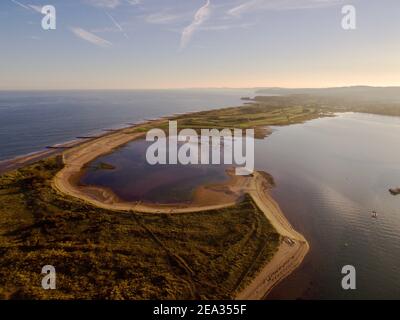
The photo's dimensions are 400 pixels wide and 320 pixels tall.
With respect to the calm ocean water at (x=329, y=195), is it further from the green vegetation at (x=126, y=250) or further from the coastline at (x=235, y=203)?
the green vegetation at (x=126, y=250)

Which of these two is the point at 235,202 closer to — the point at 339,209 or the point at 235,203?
the point at 235,203

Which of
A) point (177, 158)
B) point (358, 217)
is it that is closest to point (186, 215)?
point (358, 217)

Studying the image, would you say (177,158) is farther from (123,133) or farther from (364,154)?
(364,154)

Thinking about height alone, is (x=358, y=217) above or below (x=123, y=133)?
below

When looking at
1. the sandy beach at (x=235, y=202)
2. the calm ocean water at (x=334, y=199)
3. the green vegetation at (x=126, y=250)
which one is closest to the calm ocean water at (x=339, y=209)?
the calm ocean water at (x=334, y=199)

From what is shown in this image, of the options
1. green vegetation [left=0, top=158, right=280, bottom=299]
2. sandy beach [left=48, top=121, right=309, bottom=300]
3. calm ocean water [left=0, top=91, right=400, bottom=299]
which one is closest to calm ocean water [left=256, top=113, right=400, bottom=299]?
calm ocean water [left=0, top=91, right=400, bottom=299]

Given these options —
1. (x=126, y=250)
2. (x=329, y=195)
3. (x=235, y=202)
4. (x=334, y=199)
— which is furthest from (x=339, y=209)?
(x=126, y=250)
